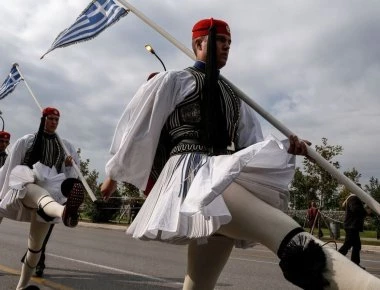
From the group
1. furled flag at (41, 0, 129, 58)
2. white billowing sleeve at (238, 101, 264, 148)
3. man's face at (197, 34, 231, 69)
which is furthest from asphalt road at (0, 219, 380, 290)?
man's face at (197, 34, 231, 69)

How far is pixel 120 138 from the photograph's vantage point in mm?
2990

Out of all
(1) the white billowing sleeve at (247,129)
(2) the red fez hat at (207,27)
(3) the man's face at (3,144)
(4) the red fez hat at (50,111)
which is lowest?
(3) the man's face at (3,144)

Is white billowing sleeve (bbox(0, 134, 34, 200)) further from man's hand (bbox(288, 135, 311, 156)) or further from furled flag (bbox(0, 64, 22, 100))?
furled flag (bbox(0, 64, 22, 100))

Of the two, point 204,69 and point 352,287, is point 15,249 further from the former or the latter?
point 352,287

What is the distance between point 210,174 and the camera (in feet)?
8.07

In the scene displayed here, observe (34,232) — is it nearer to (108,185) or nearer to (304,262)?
(108,185)

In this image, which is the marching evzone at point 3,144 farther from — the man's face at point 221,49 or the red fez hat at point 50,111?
the man's face at point 221,49

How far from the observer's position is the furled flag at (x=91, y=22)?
5.59m

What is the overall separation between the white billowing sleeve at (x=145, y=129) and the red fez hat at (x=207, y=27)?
0.34 m

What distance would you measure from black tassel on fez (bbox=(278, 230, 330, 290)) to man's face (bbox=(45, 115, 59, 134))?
14.2 feet

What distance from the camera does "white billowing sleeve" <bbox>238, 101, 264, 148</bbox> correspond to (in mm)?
3234

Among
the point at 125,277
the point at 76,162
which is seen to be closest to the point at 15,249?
the point at 125,277

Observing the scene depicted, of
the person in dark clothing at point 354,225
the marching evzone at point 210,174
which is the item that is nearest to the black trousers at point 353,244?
the person in dark clothing at point 354,225

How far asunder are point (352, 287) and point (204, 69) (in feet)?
5.08
